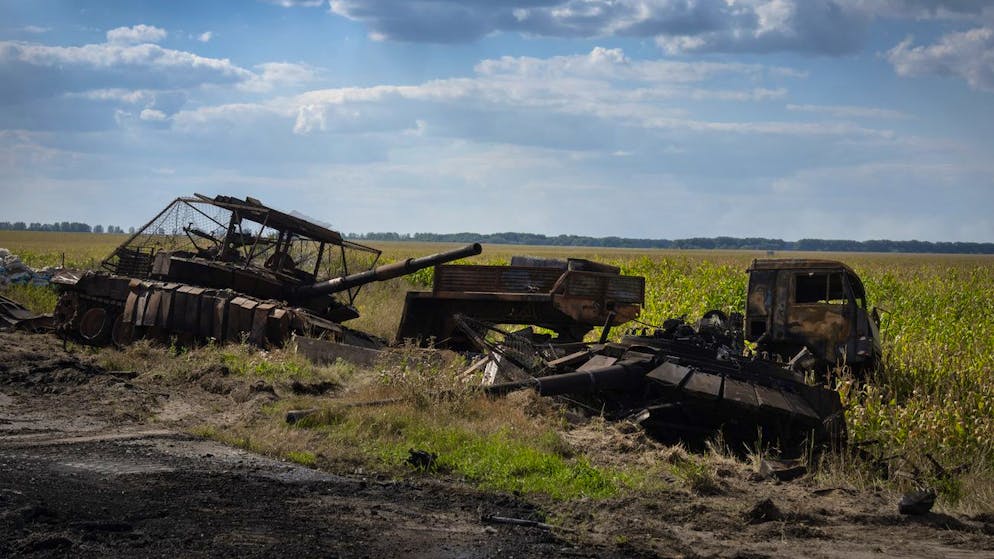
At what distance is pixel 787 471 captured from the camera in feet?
32.8

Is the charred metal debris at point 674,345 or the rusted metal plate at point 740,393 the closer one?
the rusted metal plate at point 740,393

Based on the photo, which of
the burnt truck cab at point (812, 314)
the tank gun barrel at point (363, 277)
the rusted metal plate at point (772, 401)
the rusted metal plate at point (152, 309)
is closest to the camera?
the rusted metal plate at point (772, 401)

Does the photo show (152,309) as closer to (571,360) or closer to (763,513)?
(571,360)

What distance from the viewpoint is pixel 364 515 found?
807cm

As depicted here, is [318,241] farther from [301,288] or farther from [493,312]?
[493,312]

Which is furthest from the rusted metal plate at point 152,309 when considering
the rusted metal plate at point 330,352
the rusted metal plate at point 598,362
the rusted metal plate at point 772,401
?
the rusted metal plate at point 772,401

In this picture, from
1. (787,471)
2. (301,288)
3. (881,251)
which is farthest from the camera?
(881,251)

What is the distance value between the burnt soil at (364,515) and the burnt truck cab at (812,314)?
18.5 feet

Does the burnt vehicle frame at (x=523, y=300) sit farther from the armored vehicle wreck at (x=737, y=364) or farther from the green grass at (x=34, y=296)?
the green grass at (x=34, y=296)

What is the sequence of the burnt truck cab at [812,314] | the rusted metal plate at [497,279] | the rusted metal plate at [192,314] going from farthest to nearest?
the rusted metal plate at [192,314], the rusted metal plate at [497,279], the burnt truck cab at [812,314]

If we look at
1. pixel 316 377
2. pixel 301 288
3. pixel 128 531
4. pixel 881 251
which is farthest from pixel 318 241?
pixel 881 251

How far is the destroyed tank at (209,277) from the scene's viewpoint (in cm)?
1850

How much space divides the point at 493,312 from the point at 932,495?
10.1m

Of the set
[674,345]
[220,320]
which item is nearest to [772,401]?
[674,345]
